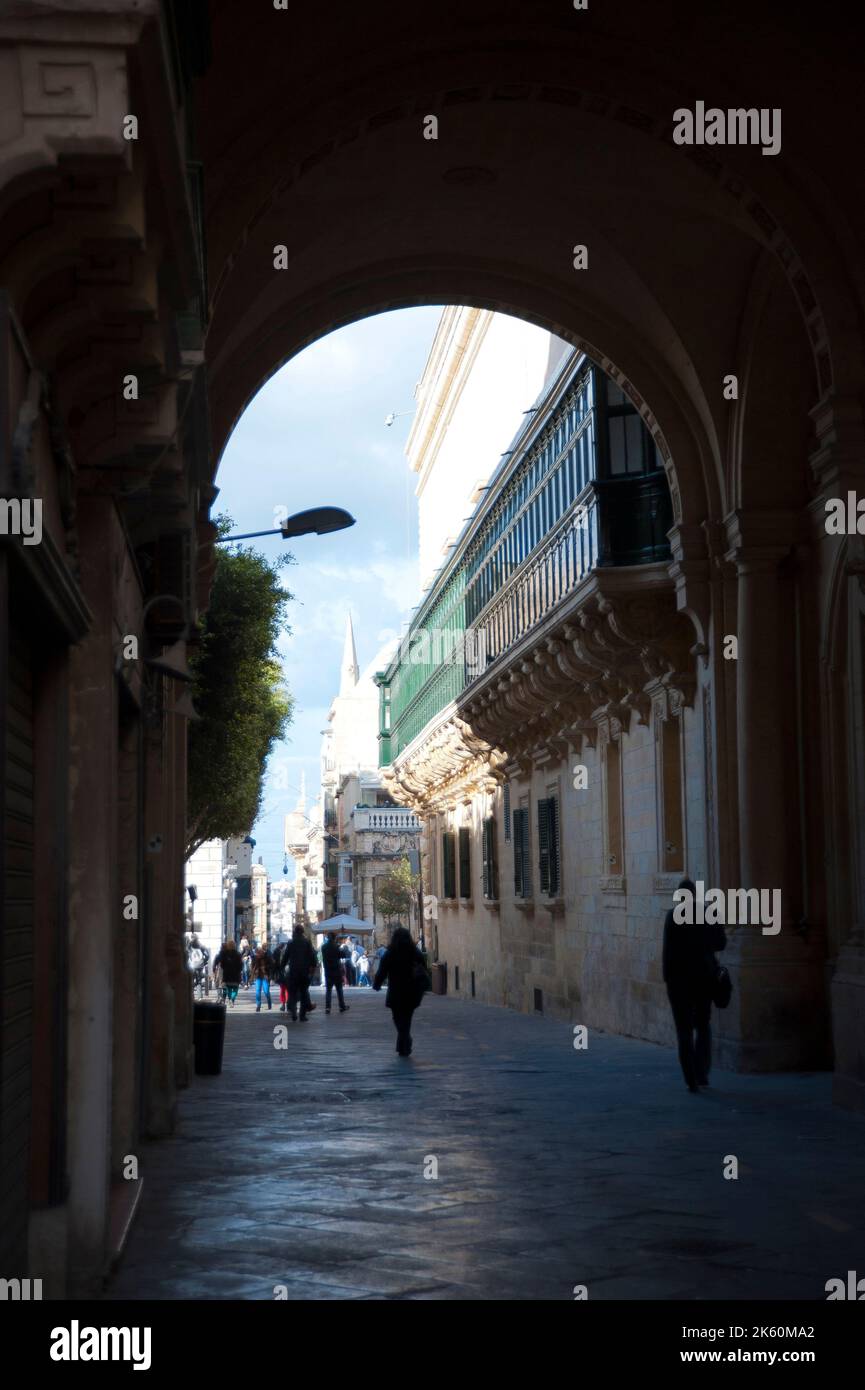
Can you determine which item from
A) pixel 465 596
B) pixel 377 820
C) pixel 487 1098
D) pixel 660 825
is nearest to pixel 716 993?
pixel 487 1098

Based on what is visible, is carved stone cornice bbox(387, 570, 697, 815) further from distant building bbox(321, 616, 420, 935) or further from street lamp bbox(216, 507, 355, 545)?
distant building bbox(321, 616, 420, 935)

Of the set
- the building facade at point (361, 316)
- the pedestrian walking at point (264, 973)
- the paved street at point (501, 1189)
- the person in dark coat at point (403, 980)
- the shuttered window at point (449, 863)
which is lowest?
the pedestrian walking at point (264, 973)

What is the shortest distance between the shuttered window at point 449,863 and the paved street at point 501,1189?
24.2 meters

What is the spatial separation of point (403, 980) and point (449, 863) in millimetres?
23099

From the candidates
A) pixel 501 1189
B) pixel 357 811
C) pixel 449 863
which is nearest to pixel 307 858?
pixel 357 811

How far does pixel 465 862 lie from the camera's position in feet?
126

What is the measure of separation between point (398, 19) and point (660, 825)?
399 inches

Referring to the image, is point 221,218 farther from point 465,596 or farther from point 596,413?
point 465,596

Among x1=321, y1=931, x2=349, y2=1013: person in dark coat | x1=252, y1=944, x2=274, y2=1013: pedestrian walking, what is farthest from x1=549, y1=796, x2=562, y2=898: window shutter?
x1=252, y1=944, x2=274, y2=1013: pedestrian walking

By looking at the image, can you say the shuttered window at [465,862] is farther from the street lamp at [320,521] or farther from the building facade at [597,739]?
the street lamp at [320,521]

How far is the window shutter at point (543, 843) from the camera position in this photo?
26.8 metres

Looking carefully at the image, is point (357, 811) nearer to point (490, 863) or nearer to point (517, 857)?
point (490, 863)

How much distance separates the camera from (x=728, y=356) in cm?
1698

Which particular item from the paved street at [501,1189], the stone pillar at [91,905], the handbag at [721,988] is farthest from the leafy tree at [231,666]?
the stone pillar at [91,905]
